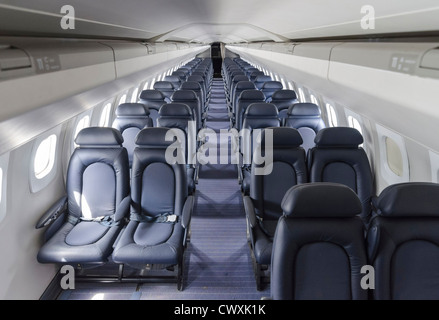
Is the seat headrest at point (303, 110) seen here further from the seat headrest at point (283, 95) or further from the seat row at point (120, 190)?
the seat row at point (120, 190)

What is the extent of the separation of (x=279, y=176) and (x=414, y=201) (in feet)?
6.40

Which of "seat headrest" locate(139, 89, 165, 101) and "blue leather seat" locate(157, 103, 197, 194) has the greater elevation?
"seat headrest" locate(139, 89, 165, 101)

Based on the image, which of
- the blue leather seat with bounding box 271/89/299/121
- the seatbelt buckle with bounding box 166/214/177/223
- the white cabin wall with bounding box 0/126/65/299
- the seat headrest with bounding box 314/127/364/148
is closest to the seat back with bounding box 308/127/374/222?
the seat headrest with bounding box 314/127/364/148

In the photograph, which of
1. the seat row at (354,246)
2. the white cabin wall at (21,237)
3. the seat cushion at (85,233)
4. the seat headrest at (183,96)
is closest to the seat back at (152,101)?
the seat headrest at (183,96)

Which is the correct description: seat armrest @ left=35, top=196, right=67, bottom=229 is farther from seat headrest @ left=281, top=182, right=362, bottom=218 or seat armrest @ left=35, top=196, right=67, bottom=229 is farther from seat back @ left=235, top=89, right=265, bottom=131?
seat back @ left=235, top=89, right=265, bottom=131

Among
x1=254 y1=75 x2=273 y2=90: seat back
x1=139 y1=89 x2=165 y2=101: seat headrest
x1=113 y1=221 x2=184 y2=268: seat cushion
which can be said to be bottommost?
x1=113 y1=221 x2=184 y2=268: seat cushion

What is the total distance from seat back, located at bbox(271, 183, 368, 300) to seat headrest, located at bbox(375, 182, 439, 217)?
0.24 m

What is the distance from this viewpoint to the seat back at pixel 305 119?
6039 mm

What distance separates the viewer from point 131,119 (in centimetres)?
612

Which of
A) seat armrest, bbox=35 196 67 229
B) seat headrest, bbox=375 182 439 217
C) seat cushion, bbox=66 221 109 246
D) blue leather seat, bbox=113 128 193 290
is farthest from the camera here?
blue leather seat, bbox=113 128 193 290

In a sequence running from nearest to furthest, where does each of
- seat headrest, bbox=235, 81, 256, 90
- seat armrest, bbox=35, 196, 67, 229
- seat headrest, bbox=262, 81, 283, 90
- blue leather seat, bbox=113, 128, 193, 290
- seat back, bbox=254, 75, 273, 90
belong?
seat armrest, bbox=35, 196, 67, 229 < blue leather seat, bbox=113, 128, 193, 290 < seat headrest, bbox=235, 81, 256, 90 < seat headrest, bbox=262, 81, 283, 90 < seat back, bbox=254, 75, 273, 90

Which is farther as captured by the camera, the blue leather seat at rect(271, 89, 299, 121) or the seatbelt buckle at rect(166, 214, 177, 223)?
the blue leather seat at rect(271, 89, 299, 121)

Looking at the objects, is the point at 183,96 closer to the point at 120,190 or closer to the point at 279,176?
the point at 120,190

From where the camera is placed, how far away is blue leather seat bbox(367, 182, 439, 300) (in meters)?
2.41
